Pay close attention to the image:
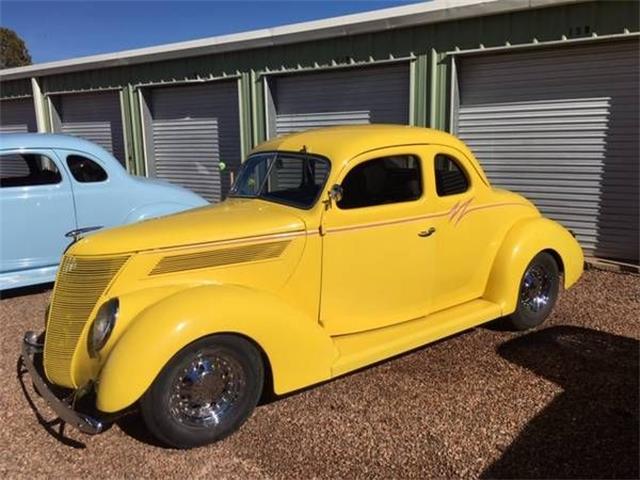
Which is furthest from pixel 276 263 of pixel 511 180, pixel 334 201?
pixel 511 180

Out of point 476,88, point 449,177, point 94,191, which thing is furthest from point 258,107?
point 449,177

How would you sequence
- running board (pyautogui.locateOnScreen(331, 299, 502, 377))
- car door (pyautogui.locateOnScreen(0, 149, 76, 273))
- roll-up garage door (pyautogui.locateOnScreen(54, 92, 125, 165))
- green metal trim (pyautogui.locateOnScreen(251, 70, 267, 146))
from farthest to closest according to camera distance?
roll-up garage door (pyautogui.locateOnScreen(54, 92, 125, 165)), green metal trim (pyautogui.locateOnScreen(251, 70, 267, 146)), car door (pyautogui.locateOnScreen(0, 149, 76, 273)), running board (pyautogui.locateOnScreen(331, 299, 502, 377))

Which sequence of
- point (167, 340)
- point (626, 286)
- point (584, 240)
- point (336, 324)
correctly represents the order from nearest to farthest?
point (167, 340) → point (336, 324) → point (626, 286) → point (584, 240)

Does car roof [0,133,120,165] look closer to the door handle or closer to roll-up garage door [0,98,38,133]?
the door handle

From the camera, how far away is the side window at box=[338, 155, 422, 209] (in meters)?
4.23

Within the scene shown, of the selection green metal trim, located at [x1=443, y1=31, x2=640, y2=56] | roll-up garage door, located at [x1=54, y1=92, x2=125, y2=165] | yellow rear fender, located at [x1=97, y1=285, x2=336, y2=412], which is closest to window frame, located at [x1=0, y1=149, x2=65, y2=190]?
yellow rear fender, located at [x1=97, y1=285, x2=336, y2=412]

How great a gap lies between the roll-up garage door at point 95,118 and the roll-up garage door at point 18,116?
126 cm

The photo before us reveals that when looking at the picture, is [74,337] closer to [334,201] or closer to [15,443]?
[15,443]

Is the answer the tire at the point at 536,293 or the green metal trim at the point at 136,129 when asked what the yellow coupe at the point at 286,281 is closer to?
the tire at the point at 536,293

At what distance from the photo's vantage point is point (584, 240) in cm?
802

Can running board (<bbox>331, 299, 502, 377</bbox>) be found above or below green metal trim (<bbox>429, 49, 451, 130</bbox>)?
below

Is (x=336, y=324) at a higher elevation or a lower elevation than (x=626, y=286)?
higher

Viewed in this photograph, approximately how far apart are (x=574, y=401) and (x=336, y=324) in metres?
1.70

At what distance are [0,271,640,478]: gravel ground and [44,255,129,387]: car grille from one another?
1.55 feet
